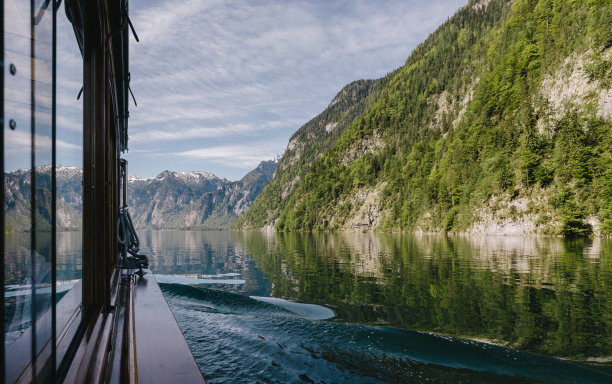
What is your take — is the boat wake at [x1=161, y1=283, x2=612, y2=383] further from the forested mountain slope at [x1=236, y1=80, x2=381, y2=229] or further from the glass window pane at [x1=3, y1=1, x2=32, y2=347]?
the forested mountain slope at [x1=236, y1=80, x2=381, y2=229]

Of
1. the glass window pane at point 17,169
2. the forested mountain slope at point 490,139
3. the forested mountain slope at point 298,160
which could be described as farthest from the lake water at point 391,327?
the forested mountain slope at point 298,160

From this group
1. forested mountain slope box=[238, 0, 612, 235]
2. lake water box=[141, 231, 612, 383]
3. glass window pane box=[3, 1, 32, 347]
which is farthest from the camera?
forested mountain slope box=[238, 0, 612, 235]

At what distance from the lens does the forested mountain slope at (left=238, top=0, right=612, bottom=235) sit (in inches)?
1667

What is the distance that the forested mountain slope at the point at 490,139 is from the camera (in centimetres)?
4234

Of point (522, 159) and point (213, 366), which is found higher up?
point (522, 159)

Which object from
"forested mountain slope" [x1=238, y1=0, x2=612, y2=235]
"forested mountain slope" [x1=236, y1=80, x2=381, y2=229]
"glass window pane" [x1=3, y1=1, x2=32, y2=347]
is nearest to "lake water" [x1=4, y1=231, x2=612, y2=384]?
"glass window pane" [x1=3, y1=1, x2=32, y2=347]

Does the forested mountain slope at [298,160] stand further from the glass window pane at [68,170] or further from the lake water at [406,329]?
the glass window pane at [68,170]

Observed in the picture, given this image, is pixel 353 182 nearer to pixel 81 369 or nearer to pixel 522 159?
pixel 522 159

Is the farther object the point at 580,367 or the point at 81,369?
the point at 580,367

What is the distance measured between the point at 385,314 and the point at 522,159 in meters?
48.5

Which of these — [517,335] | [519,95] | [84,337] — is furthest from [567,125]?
[84,337]

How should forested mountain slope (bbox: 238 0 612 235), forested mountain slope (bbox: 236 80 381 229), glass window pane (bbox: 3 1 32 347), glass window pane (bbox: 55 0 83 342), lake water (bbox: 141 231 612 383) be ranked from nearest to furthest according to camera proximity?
glass window pane (bbox: 3 1 32 347), glass window pane (bbox: 55 0 83 342), lake water (bbox: 141 231 612 383), forested mountain slope (bbox: 238 0 612 235), forested mountain slope (bbox: 236 80 381 229)

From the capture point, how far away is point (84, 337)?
231 cm

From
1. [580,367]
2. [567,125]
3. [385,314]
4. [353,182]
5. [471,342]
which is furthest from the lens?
[353,182]
